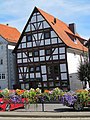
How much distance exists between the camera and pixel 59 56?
43.8 meters

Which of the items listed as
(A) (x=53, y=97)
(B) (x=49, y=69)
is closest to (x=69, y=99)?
(A) (x=53, y=97)

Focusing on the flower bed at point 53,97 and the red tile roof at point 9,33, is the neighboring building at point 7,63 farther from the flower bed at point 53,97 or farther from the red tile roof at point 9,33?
the flower bed at point 53,97

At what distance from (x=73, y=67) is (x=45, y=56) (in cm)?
513

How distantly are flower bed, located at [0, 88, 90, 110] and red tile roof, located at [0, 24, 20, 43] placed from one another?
28.9 metres

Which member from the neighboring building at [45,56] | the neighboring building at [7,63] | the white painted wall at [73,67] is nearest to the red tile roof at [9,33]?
the neighboring building at [7,63]

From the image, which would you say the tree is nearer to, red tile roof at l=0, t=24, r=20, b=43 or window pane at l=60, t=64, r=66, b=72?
window pane at l=60, t=64, r=66, b=72

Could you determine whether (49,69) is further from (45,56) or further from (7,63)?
(7,63)

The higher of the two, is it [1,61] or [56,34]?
[56,34]

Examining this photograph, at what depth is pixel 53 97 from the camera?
20.4 metres

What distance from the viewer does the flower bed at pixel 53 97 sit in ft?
63.6

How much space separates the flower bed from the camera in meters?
19.4

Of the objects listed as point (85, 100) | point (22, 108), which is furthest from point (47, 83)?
point (85, 100)

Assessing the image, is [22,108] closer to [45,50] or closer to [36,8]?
[45,50]

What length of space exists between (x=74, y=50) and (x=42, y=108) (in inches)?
1083
